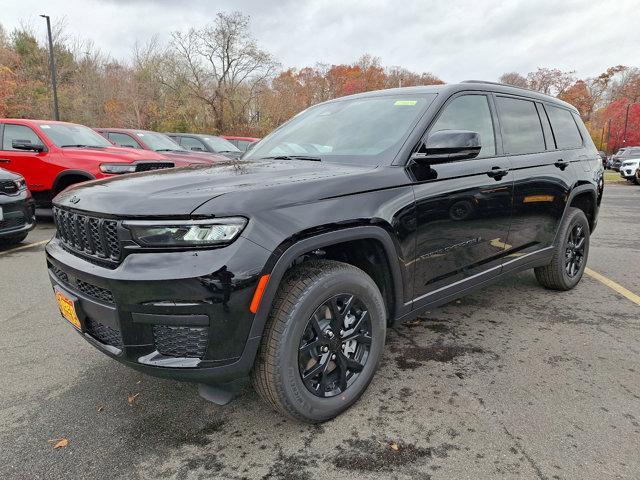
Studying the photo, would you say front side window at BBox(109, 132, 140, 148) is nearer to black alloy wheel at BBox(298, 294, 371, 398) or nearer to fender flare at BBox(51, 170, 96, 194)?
fender flare at BBox(51, 170, 96, 194)

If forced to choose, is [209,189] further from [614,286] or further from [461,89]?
[614,286]

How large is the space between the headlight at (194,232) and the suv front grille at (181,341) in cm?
36

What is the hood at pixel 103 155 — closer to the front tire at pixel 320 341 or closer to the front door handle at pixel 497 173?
the front door handle at pixel 497 173

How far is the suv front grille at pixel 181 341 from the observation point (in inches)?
75.0

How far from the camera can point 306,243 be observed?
2062 mm

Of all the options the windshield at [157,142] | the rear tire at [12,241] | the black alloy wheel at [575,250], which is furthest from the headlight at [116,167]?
the black alloy wheel at [575,250]

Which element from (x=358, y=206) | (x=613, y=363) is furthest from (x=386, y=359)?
(x=613, y=363)

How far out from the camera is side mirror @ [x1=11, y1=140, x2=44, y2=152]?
716 centimetres

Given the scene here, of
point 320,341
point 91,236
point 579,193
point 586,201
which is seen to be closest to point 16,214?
point 91,236

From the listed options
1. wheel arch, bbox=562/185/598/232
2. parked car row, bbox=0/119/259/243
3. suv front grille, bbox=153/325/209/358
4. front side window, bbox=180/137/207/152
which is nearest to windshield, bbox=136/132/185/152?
parked car row, bbox=0/119/259/243

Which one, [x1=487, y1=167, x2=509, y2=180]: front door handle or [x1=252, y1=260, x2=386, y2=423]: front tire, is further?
[x1=487, y1=167, x2=509, y2=180]: front door handle

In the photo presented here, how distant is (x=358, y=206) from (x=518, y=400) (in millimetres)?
1431

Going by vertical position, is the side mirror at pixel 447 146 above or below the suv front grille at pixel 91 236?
above

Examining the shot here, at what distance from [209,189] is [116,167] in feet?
18.9
